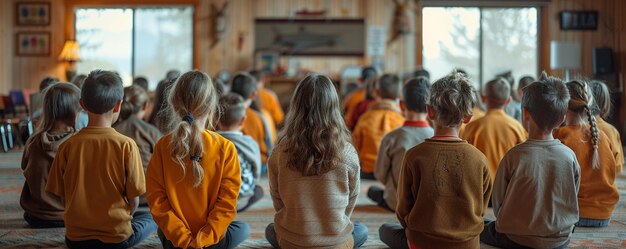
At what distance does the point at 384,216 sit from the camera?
4.16 meters

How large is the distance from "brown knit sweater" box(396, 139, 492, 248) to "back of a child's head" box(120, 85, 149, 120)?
2.05 m

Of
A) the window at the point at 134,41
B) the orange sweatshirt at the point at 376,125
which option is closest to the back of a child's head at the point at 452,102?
the orange sweatshirt at the point at 376,125

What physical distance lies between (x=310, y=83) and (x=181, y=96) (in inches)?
19.9

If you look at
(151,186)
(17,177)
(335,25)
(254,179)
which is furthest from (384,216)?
(335,25)

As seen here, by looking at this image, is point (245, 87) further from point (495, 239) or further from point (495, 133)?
point (495, 239)

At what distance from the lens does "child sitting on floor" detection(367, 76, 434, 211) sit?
4.06 m

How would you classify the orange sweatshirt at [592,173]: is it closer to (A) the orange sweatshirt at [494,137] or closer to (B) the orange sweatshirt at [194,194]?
(A) the orange sweatshirt at [494,137]

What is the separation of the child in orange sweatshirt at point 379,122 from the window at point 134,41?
5974 millimetres

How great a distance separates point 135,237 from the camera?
311cm

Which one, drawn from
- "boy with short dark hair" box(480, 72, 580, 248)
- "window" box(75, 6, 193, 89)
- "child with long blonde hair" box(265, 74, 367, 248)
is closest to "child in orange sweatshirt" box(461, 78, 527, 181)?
"boy with short dark hair" box(480, 72, 580, 248)

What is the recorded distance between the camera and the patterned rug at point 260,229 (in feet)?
10.9

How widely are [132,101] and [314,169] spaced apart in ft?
6.53

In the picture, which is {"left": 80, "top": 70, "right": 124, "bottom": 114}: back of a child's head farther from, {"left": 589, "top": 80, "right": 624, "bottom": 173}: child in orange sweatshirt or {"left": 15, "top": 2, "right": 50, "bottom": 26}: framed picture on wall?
{"left": 15, "top": 2, "right": 50, "bottom": 26}: framed picture on wall

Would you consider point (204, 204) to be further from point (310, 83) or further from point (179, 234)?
point (310, 83)
